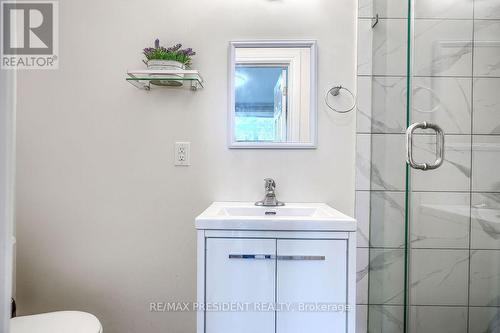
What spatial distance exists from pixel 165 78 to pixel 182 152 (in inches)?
14.6

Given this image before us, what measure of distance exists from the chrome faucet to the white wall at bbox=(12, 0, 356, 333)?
0.18ft

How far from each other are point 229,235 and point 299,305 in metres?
0.37

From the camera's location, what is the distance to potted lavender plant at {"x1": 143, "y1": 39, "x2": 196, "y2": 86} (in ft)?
4.61

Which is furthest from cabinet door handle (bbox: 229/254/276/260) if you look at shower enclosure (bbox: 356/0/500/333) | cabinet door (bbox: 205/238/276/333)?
shower enclosure (bbox: 356/0/500/333)

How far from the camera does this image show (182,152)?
1546mm

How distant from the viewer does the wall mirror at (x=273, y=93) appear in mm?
1515

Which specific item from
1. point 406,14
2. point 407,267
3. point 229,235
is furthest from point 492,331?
point 406,14

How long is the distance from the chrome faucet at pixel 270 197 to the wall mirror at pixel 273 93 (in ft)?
0.62

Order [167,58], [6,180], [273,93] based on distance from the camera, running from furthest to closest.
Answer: [273,93] → [167,58] → [6,180]

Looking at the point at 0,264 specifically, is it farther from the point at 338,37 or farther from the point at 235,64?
the point at 338,37

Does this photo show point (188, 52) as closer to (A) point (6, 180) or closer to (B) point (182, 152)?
(B) point (182, 152)

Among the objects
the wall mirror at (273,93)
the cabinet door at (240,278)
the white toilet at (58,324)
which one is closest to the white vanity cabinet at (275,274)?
the cabinet door at (240,278)

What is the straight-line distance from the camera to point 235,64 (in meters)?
1.53

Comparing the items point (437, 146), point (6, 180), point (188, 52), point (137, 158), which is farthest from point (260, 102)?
point (6, 180)
